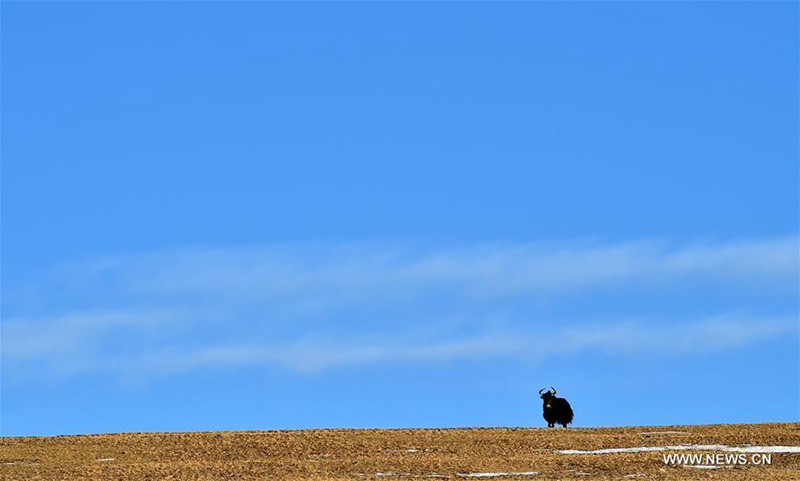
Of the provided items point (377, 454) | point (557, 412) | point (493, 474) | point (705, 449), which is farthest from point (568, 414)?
point (493, 474)

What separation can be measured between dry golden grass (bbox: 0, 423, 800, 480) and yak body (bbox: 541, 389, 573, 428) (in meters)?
3.67

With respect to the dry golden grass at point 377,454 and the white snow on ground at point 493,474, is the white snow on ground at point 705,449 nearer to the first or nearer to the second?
the dry golden grass at point 377,454

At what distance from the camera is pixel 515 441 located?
121ft

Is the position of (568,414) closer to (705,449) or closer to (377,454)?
(705,449)

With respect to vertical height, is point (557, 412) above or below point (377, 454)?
above

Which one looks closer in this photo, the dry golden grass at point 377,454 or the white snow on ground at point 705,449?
the dry golden grass at point 377,454

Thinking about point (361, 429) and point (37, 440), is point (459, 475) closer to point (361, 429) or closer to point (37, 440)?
point (361, 429)

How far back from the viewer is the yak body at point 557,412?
44438 millimetres

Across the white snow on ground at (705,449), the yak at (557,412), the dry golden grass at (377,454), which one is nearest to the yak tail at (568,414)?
the yak at (557,412)

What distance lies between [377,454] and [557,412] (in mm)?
11108

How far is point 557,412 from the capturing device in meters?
44.5

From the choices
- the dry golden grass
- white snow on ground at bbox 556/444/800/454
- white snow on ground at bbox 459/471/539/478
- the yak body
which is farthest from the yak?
white snow on ground at bbox 459/471/539/478

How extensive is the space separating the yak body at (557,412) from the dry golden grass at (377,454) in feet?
12.0

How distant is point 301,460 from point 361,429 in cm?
524
